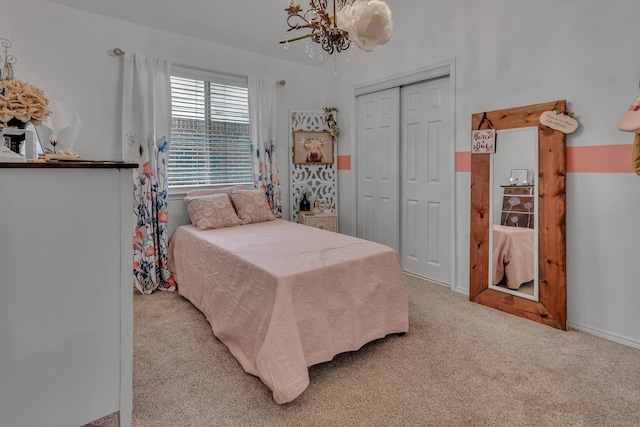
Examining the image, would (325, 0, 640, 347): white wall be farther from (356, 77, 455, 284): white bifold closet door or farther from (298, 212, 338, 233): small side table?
(298, 212, 338, 233): small side table

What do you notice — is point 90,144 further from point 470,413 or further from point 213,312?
point 470,413

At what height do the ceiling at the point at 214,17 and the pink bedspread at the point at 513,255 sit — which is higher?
the ceiling at the point at 214,17

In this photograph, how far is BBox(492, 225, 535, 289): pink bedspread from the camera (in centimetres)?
270

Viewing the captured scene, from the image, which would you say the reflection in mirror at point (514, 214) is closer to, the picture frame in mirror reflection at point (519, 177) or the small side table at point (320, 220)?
the picture frame in mirror reflection at point (519, 177)

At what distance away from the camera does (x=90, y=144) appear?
3.08 meters

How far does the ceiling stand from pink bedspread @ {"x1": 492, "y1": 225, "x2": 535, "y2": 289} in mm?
3033

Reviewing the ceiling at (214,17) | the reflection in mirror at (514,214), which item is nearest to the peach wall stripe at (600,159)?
the reflection in mirror at (514,214)

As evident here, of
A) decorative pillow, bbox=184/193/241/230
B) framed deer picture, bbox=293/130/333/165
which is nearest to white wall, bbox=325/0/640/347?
framed deer picture, bbox=293/130/333/165

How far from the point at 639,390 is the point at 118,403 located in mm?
2509

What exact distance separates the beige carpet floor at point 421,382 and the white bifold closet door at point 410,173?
1119 mm

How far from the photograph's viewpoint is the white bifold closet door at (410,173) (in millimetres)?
3412

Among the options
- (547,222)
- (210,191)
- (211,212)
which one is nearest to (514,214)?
(547,222)

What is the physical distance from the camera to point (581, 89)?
242cm

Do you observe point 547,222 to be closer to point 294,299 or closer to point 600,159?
point 600,159
